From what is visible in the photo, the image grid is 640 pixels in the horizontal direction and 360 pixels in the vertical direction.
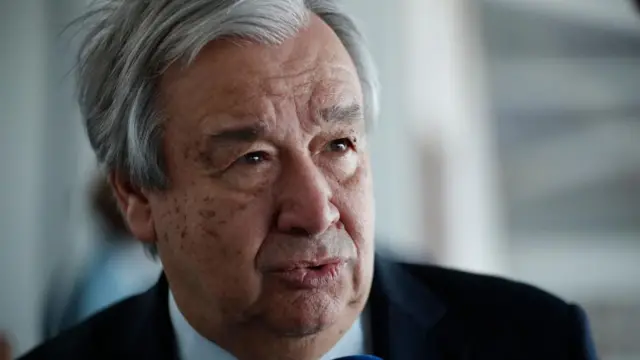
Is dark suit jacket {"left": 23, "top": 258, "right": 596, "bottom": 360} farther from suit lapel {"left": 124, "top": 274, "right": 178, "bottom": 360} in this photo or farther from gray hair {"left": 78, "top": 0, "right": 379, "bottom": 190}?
gray hair {"left": 78, "top": 0, "right": 379, "bottom": 190}

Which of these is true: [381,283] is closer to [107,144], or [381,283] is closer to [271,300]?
[271,300]

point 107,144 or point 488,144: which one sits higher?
point 107,144

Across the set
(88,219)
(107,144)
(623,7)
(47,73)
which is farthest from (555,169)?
(107,144)

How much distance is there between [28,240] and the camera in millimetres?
2561

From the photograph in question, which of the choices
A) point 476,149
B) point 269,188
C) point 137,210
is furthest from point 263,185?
point 476,149

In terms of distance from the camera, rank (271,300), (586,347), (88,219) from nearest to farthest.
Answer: (271,300), (586,347), (88,219)

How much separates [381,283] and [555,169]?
1812mm

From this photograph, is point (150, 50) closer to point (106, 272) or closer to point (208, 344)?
point (208, 344)

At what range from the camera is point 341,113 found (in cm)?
85

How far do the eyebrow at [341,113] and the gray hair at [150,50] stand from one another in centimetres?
9

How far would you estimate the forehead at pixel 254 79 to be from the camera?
2.66ft

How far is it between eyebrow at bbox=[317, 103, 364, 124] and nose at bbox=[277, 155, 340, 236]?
0.18 ft

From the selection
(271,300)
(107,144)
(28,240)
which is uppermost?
(107,144)

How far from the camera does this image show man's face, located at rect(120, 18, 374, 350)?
79cm
